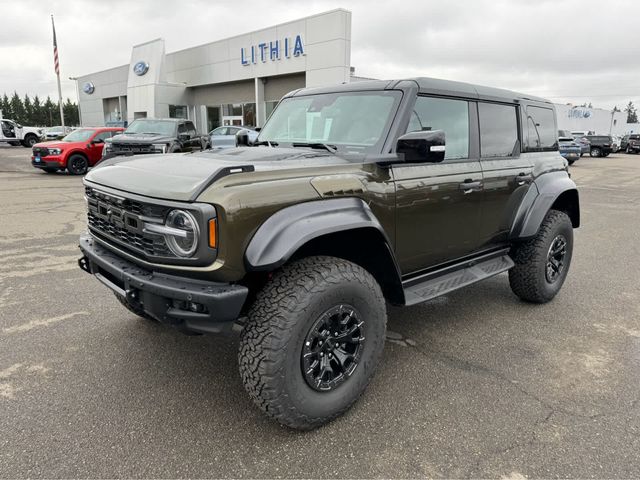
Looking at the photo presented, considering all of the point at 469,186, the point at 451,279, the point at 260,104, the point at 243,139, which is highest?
the point at 260,104

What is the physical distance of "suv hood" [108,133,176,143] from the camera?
1327 centimetres

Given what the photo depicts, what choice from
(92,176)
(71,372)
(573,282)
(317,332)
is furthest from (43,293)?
(573,282)

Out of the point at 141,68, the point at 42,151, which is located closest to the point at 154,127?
the point at 42,151

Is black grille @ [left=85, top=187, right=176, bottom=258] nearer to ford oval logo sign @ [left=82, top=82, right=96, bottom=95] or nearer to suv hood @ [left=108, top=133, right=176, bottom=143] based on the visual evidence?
suv hood @ [left=108, top=133, right=176, bottom=143]

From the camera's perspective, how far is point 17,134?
32.0 m

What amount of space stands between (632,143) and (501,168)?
3896 cm

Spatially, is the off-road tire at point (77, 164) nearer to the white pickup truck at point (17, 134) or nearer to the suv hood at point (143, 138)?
the suv hood at point (143, 138)

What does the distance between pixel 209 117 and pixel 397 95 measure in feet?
102

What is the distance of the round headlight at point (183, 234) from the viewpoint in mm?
2289

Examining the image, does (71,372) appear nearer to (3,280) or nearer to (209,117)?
(3,280)

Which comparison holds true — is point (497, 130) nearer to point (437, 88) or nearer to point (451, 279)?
point (437, 88)

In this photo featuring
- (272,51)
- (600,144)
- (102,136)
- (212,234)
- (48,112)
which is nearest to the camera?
(212,234)

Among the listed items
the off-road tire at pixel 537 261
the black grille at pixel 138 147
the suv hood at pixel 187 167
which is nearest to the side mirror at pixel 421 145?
the suv hood at pixel 187 167

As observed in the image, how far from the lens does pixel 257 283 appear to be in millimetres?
2695
